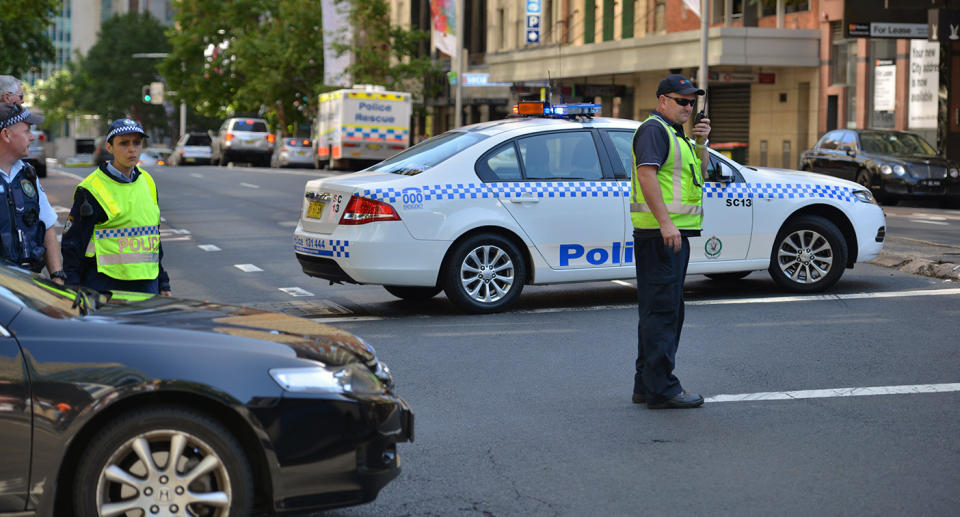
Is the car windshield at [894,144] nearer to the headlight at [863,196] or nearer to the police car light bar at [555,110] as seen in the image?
the headlight at [863,196]

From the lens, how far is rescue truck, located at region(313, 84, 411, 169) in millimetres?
44938

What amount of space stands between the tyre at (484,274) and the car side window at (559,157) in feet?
2.12

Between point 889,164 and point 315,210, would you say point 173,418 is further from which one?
point 889,164

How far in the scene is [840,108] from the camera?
35.9 metres

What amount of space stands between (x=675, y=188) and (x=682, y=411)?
1.19m

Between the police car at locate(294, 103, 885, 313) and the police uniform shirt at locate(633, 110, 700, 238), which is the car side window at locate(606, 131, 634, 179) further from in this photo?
the police uniform shirt at locate(633, 110, 700, 238)

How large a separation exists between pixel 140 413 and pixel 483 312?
6326 millimetres

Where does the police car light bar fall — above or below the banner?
below

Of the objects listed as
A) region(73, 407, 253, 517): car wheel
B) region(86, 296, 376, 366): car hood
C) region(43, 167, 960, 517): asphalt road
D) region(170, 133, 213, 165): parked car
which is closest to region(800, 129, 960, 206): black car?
region(43, 167, 960, 517): asphalt road

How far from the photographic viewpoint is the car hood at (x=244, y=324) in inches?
182

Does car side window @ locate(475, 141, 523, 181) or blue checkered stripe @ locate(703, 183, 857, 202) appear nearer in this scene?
car side window @ locate(475, 141, 523, 181)

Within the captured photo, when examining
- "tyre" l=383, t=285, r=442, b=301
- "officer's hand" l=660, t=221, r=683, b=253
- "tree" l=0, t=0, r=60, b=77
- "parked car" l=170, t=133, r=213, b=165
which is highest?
"tree" l=0, t=0, r=60, b=77

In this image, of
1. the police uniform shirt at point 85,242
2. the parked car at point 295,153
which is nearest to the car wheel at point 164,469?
the police uniform shirt at point 85,242

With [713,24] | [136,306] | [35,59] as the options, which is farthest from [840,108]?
[136,306]
